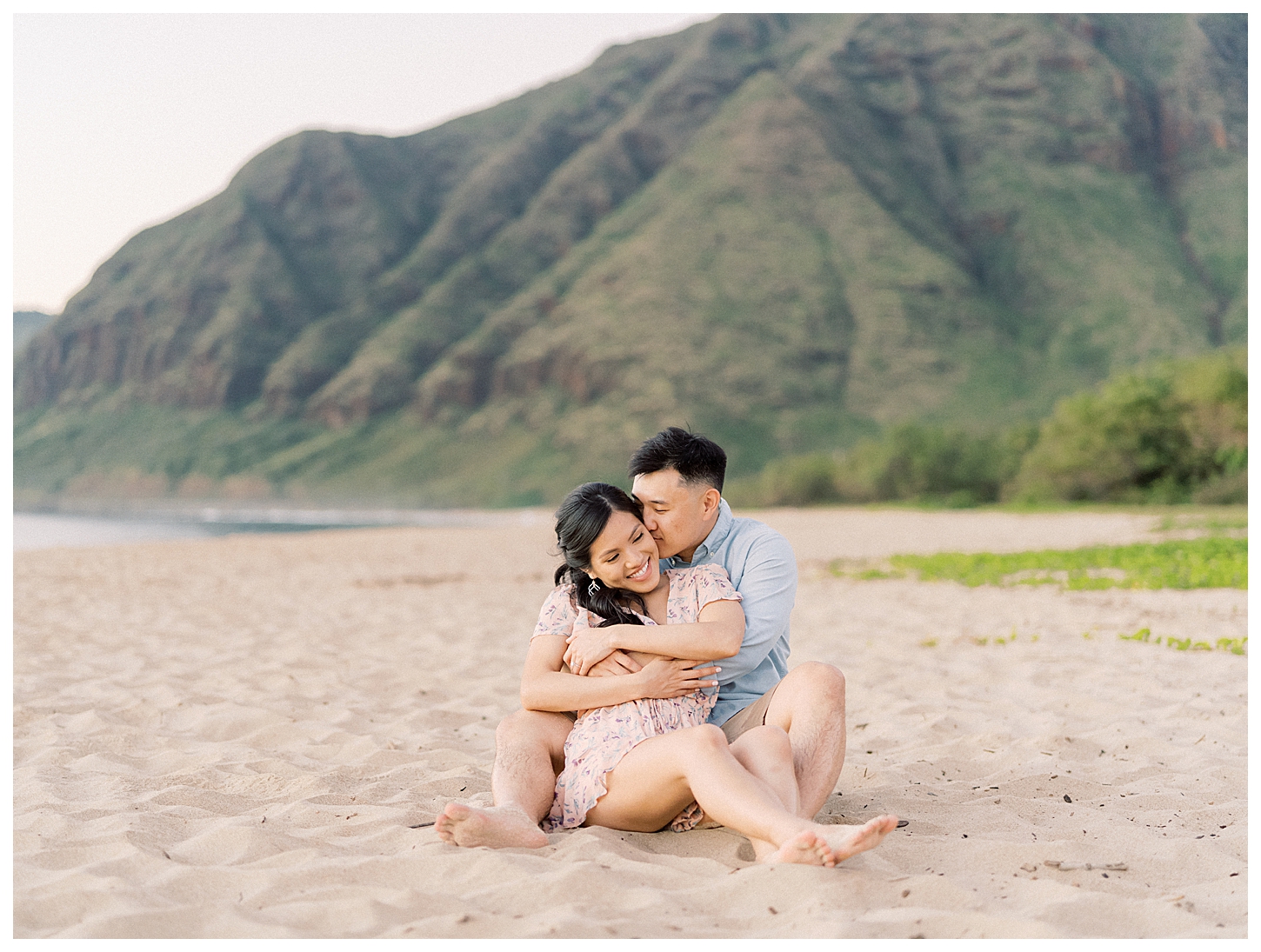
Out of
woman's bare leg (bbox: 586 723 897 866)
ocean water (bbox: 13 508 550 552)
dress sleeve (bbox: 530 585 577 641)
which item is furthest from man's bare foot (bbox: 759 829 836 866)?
ocean water (bbox: 13 508 550 552)

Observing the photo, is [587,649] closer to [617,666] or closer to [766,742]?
[617,666]

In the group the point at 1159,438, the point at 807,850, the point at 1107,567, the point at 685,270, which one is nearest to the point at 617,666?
the point at 807,850

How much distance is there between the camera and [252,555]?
67.6ft

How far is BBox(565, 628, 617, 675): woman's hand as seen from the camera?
3402 mm

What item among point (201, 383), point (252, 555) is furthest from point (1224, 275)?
point (201, 383)

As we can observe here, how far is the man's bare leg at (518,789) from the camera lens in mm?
3105

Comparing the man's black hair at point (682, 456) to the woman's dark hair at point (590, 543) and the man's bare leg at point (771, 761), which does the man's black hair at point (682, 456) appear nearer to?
the woman's dark hair at point (590, 543)

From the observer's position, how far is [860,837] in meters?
2.80

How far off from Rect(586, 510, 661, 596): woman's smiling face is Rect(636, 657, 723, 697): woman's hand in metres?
0.28

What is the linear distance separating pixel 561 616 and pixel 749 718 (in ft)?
2.53

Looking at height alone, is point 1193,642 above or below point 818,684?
below

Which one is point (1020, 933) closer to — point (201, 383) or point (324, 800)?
point (324, 800)

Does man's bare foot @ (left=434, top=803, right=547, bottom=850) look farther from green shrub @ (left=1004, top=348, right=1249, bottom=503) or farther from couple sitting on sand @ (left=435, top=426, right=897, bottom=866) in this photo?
green shrub @ (left=1004, top=348, right=1249, bottom=503)

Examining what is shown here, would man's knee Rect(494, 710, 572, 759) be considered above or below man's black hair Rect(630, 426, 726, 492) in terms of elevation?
below
